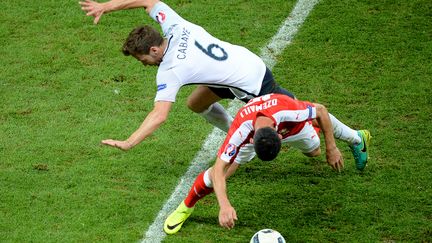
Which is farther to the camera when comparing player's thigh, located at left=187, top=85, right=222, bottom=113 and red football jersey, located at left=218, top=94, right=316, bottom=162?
player's thigh, located at left=187, top=85, right=222, bottom=113

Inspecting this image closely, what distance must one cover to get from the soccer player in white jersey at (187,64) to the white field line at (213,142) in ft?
1.95

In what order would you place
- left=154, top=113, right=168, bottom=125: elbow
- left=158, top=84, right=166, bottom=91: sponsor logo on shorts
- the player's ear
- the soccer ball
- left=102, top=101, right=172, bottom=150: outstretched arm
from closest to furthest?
the soccer ball → left=102, top=101, right=172, bottom=150: outstretched arm → left=154, top=113, right=168, bottom=125: elbow → left=158, top=84, right=166, bottom=91: sponsor logo on shorts → the player's ear

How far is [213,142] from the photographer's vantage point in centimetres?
878

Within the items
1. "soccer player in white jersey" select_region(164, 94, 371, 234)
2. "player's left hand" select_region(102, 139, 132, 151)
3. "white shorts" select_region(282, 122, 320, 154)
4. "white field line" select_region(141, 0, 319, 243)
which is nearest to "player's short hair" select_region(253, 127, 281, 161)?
"soccer player in white jersey" select_region(164, 94, 371, 234)

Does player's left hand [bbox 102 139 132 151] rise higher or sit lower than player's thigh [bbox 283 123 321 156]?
higher

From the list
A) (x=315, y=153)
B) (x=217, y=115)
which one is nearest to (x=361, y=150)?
(x=315, y=153)

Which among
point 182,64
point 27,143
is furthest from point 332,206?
point 27,143

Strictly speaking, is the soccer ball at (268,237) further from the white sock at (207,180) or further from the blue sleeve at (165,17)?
the blue sleeve at (165,17)

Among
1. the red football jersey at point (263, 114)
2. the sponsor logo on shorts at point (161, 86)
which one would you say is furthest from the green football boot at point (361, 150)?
the sponsor logo on shorts at point (161, 86)

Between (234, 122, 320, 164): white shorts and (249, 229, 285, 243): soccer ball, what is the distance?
2.58 feet

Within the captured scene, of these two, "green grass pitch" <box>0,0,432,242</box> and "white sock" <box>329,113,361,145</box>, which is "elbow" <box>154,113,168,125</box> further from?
"white sock" <box>329,113,361,145</box>

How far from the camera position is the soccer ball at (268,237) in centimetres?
676

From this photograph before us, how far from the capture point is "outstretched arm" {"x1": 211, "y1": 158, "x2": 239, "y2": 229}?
6.38 meters

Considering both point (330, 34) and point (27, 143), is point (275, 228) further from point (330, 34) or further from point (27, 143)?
point (330, 34)
